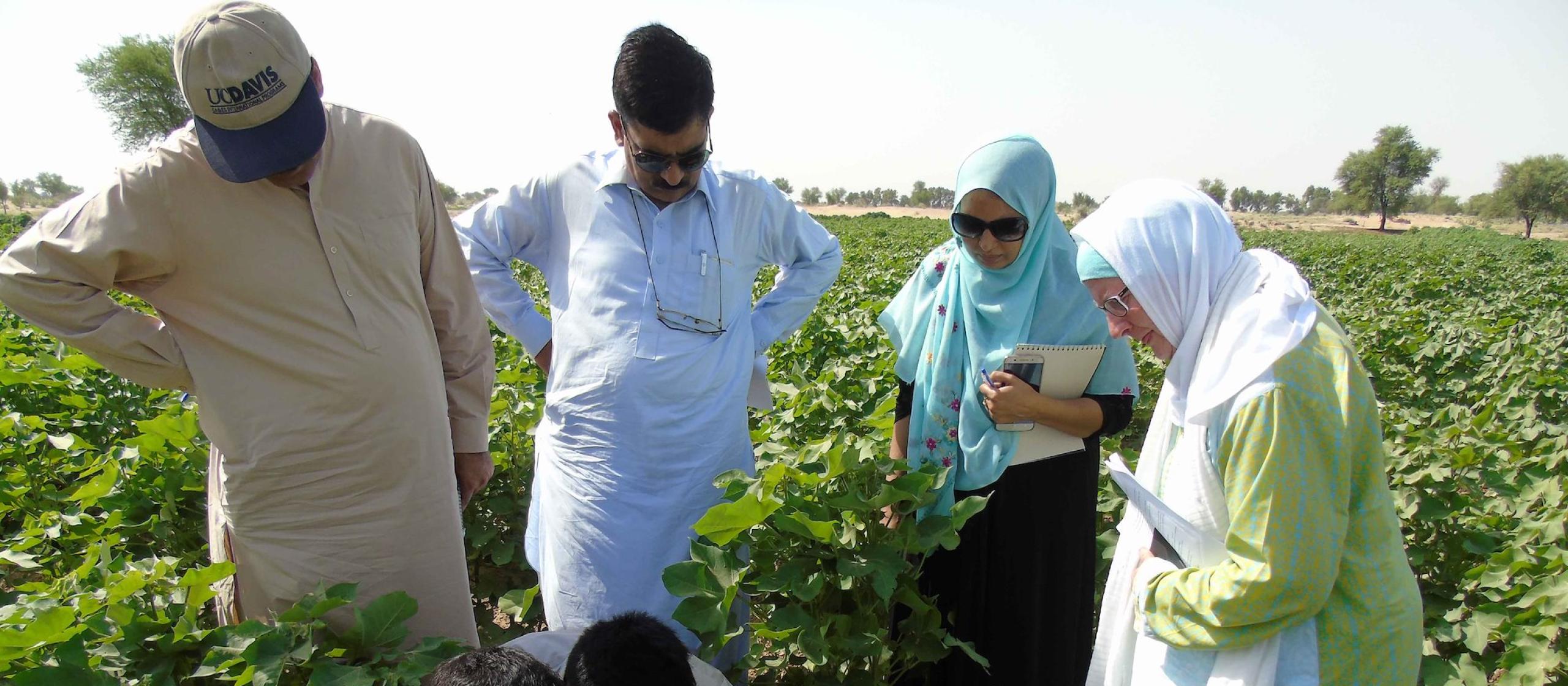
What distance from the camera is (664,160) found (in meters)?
1.91

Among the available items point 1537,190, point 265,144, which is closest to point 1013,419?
point 265,144

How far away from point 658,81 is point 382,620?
3.95 ft

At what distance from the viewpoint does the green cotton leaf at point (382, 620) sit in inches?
58.7

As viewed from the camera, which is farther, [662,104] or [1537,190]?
[1537,190]

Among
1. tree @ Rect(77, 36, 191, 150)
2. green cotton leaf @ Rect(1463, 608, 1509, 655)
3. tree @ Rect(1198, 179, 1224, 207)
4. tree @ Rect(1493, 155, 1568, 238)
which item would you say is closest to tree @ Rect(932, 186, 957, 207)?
tree @ Rect(1198, 179, 1224, 207)

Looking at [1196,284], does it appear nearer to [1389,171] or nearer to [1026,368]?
[1026,368]

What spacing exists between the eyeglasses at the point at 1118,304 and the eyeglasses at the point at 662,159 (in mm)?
960

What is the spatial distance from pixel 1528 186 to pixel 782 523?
81968 millimetres

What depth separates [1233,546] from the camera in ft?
4.17

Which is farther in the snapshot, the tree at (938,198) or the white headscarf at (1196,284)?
the tree at (938,198)

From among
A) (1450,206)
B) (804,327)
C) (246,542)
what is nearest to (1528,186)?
(1450,206)

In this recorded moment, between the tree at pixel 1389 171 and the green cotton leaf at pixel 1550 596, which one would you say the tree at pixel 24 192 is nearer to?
the green cotton leaf at pixel 1550 596

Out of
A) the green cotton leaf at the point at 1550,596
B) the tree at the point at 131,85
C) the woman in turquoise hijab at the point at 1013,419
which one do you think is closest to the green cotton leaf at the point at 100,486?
the woman in turquoise hijab at the point at 1013,419

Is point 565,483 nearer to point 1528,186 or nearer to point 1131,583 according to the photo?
point 1131,583
